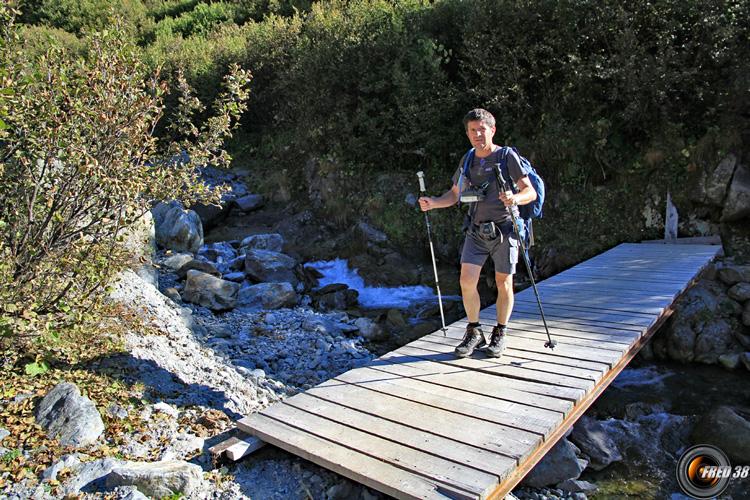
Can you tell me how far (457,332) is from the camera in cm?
605

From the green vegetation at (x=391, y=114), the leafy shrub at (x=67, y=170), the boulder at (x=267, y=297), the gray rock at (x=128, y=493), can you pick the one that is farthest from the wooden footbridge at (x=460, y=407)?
the boulder at (x=267, y=297)

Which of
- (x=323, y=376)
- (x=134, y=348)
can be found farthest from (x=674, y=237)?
(x=134, y=348)

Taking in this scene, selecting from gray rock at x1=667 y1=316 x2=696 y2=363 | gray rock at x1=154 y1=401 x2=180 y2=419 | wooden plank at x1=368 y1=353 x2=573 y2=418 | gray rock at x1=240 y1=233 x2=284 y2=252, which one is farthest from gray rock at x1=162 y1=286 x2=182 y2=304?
gray rock at x1=667 y1=316 x2=696 y2=363

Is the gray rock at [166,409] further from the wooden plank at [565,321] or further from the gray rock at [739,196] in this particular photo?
the gray rock at [739,196]

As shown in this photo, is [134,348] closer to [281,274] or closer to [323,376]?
[323,376]

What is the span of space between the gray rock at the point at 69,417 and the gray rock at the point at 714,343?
776 cm

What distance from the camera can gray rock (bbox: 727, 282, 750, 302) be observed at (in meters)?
8.09

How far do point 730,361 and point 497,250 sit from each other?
4804 millimetres

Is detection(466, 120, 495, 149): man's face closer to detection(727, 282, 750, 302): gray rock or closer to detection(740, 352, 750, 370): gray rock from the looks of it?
detection(740, 352, 750, 370): gray rock

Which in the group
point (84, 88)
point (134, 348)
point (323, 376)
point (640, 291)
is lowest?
point (323, 376)

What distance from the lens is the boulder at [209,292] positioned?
9320 mm

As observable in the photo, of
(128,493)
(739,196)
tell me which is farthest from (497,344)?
(739,196)

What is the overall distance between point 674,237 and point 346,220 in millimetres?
7577

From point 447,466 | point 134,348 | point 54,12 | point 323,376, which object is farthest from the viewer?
point 54,12
